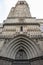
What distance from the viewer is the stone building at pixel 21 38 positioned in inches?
591

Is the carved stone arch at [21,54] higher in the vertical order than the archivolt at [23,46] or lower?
lower

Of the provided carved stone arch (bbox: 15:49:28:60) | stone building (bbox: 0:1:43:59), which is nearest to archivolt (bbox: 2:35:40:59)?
stone building (bbox: 0:1:43:59)

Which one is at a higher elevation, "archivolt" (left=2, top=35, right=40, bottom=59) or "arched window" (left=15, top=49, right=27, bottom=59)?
Answer: "archivolt" (left=2, top=35, right=40, bottom=59)

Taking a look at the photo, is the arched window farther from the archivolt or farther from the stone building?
the archivolt

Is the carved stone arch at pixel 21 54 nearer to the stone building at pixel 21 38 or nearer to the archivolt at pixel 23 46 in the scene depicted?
the stone building at pixel 21 38

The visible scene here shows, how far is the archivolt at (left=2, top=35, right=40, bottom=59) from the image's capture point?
49.2 ft

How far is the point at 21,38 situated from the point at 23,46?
2.54ft

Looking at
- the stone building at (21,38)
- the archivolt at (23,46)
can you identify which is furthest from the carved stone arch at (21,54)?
the archivolt at (23,46)

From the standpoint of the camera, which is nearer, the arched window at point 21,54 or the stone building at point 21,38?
the stone building at point 21,38

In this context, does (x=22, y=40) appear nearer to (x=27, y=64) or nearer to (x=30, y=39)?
(x=30, y=39)

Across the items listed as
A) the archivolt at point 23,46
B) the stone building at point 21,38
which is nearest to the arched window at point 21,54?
the stone building at point 21,38

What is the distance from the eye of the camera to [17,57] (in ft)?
51.5

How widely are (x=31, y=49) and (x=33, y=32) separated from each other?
1.71 m

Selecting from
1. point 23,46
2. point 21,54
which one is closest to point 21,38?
point 23,46
